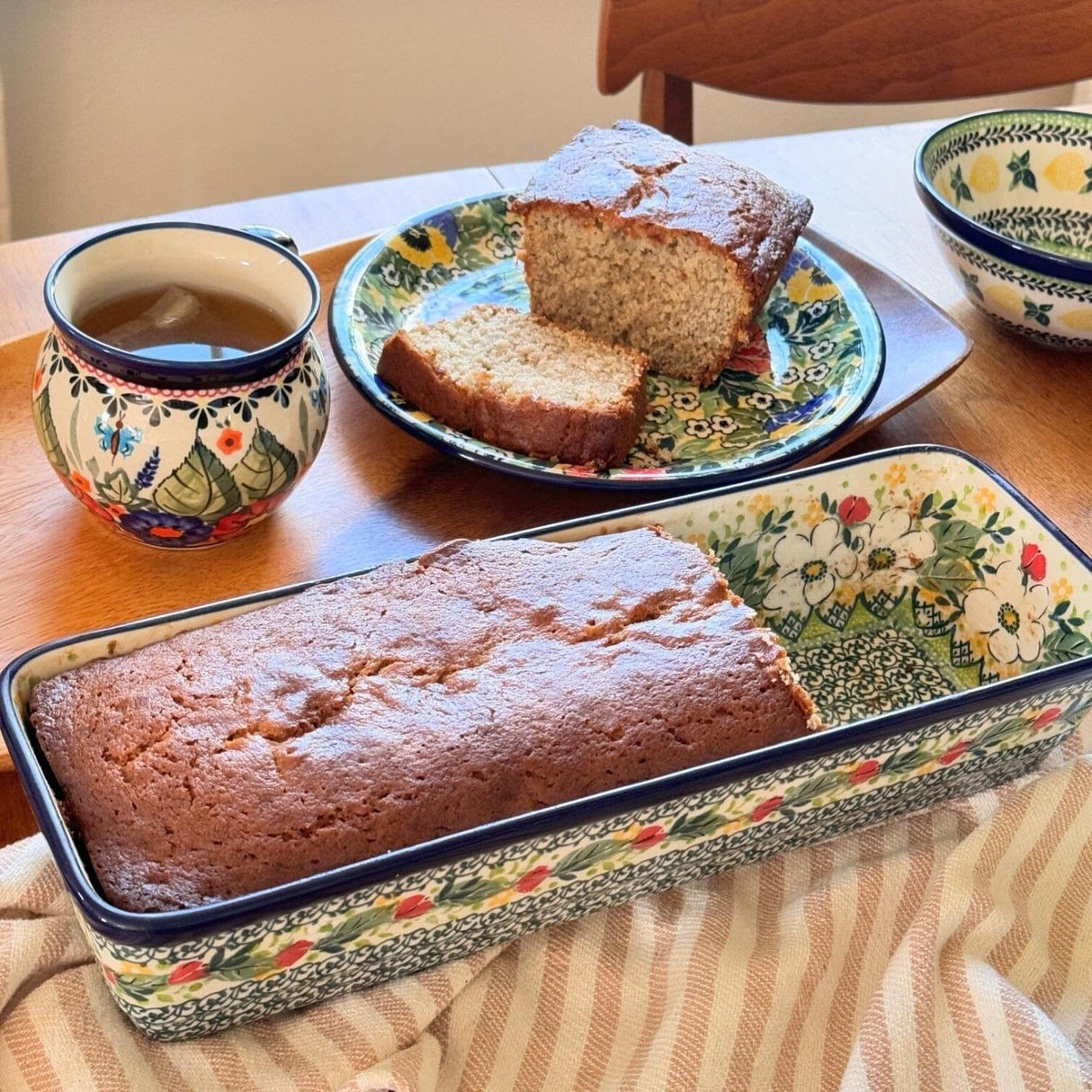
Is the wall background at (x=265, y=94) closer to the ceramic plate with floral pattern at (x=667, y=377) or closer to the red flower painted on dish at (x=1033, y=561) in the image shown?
the ceramic plate with floral pattern at (x=667, y=377)

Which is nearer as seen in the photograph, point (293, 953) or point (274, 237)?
point (293, 953)

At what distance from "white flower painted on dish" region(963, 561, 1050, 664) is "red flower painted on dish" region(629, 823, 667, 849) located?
344 millimetres

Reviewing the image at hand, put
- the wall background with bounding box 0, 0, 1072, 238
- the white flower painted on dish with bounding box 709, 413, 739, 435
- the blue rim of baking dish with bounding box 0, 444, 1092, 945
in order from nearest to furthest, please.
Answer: the blue rim of baking dish with bounding box 0, 444, 1092, 945, the white flower painted on dish with bounding box 709, 413, 739, 435, the wall background with bounding box 0, 0, 1072, 238

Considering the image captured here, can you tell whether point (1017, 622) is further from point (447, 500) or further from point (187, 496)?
point (187, 496)

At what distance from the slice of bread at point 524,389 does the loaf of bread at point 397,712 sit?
26 centimetres

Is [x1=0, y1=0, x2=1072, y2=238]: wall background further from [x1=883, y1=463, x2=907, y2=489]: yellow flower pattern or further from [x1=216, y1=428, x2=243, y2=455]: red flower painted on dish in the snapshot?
[x1=883, y1=463, x2=907, y2=489]: yellow flower pattern

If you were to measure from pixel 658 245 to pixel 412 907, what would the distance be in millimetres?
746

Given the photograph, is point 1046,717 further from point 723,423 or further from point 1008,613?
point 723,423

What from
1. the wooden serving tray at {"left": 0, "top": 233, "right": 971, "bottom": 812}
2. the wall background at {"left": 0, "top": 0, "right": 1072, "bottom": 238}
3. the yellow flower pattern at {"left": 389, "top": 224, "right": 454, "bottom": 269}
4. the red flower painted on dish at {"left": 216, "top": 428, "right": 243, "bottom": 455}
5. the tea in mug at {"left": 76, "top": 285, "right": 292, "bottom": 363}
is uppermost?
the tea in mug at {"left": 76, "top": 285, "right": 292, "bottom": 363}

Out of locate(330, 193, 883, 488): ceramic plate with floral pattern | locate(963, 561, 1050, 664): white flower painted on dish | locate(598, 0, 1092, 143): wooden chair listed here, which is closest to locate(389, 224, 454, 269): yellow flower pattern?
locate(330, 193, 883, 488): ceramic plate with floral pattern

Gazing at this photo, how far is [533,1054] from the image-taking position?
0.74 meters

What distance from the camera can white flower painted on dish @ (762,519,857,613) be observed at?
94 centimetres

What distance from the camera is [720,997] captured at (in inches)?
29.4

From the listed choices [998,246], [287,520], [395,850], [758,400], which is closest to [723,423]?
[758,400]
